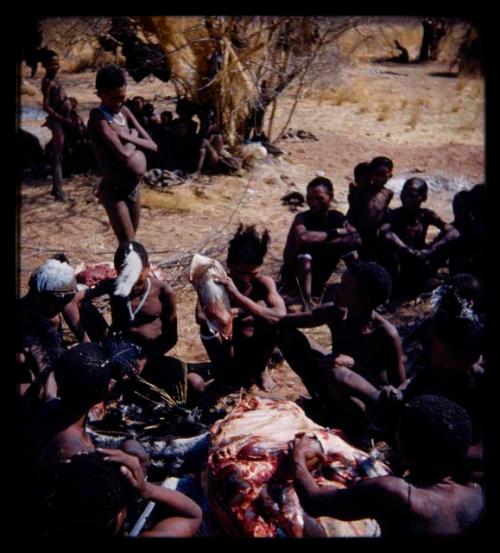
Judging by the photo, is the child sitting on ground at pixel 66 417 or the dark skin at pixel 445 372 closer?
the child sitting on ground at pixel 66 417

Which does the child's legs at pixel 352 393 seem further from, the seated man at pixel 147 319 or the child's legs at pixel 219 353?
the seated man at pixel 147 319

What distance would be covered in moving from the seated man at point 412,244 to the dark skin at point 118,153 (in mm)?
2117

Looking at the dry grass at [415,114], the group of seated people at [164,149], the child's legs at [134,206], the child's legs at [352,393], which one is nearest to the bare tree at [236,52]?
the group of seated people at [164,149]

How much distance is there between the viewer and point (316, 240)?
5.47m

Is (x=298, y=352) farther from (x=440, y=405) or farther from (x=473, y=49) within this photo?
(x=473, y=49)

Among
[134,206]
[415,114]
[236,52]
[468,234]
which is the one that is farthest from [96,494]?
[415,114]

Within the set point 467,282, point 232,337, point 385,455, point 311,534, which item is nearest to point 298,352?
point 232,337

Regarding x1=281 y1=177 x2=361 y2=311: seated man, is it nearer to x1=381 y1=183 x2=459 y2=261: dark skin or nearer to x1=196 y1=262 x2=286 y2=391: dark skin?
x1=381 y1=183 x2=459 y2=261: dark skin

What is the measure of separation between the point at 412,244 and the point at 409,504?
3739mm

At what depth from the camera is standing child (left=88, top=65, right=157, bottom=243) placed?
5297 mm

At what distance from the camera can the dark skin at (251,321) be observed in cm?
425

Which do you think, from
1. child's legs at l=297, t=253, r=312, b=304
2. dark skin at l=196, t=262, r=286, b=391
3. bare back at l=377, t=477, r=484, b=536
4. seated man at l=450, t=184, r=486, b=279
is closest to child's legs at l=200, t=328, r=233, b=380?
dark skin at l=196, t=262, r=286, b=391

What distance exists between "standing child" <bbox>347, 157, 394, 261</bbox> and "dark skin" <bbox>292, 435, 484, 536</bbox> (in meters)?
3.52

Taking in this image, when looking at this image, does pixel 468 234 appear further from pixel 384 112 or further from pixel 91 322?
pixel 384 112
